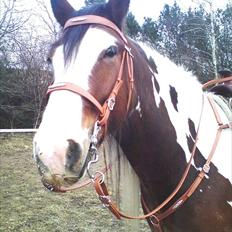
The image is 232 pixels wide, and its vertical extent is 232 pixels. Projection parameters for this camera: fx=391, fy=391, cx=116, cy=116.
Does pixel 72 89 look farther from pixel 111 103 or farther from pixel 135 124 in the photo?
pixel 135 124

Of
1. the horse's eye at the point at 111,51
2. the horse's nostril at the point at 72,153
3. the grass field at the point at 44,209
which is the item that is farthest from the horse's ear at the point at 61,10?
the grass field at the point at 44,209

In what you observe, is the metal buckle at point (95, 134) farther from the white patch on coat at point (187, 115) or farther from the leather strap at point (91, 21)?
the white patch on coat at point (187, 115)

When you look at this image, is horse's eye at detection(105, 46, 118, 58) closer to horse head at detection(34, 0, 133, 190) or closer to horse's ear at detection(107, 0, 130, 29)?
horse head at detection(34, 0, 133, 190)

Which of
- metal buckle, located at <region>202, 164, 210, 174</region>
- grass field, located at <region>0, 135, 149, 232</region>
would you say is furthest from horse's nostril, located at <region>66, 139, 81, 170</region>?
grass field, located at <region>0, 135, 149, 232</region>

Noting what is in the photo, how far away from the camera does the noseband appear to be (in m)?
1.68

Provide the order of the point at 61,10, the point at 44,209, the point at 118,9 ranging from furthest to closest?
the point at 44,209, the point at 61,10, the point at 118,9

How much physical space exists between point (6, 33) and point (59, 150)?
1297 centimetres

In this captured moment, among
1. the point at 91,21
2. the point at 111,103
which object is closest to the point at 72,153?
the point at 111,103

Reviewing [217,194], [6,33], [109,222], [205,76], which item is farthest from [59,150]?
[205,76]

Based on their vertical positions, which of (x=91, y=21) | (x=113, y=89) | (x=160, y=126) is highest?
(x=91, y=21)

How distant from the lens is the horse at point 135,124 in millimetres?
1636

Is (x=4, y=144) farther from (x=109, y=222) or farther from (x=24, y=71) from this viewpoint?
(x=109, y=222)

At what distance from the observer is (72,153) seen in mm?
1599

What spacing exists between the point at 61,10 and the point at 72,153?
2.83ft
